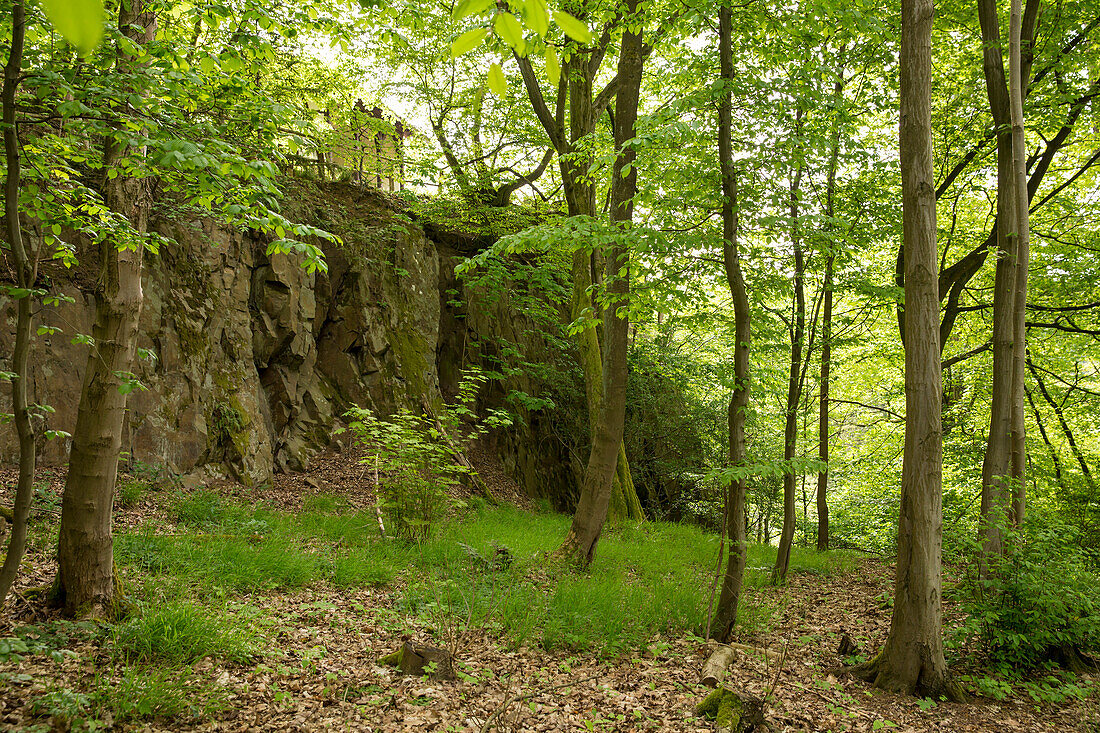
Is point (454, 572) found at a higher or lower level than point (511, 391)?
lower

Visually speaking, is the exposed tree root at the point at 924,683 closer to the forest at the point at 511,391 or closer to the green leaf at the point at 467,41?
the forest at the point at 511,391

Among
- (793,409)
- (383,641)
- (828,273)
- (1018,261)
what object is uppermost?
(828,273)

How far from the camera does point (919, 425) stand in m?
4.45

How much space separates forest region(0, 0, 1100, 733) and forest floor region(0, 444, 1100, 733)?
0.03 metres

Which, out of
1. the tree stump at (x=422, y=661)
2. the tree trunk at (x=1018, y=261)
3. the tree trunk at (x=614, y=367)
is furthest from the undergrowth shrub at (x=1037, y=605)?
the tree stump at (x=422, y=661)

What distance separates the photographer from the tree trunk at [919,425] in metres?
4.39

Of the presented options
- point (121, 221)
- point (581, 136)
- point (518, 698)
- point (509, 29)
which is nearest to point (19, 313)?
point (121, 221)

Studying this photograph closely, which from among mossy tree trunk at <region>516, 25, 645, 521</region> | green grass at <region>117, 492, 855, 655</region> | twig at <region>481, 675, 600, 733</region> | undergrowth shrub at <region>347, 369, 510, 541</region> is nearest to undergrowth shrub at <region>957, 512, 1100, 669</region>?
green grass at <region>117, 492, 855, 655</region>

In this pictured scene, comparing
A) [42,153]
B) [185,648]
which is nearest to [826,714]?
[185,648]

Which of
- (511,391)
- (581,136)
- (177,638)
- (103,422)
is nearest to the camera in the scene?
(177,638)

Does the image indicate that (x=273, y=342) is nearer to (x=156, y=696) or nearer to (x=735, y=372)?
(x=156, y=696)

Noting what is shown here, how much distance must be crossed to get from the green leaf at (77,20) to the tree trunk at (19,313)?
2.81m

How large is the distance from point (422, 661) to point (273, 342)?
6.47 meters

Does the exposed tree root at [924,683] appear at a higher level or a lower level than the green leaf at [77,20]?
lower
